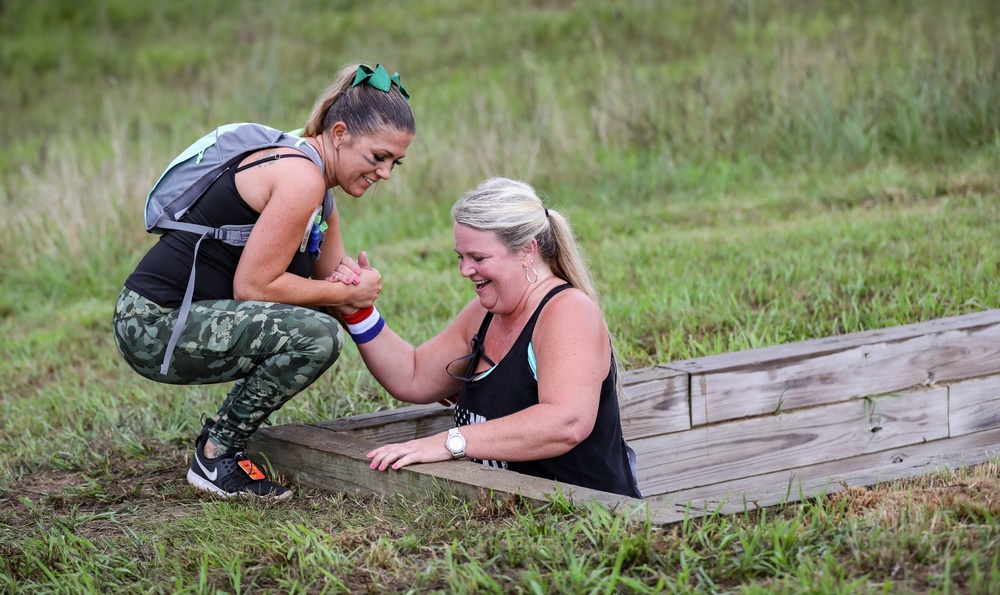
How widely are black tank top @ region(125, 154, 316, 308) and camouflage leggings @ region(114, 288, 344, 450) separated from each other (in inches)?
1.8

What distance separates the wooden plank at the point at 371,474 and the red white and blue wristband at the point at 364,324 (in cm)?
37

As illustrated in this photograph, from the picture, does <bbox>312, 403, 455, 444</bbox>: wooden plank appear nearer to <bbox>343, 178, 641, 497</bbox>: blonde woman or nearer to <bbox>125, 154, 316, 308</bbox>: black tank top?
<bbox>343, 178, 641, 497</bbox>: blonde woman

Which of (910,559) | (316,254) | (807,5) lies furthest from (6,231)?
(807,5)

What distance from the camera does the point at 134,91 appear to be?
14.9m

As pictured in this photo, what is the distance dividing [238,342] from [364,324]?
1.66 ft

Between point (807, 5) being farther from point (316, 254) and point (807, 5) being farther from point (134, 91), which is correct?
point (316, 254)

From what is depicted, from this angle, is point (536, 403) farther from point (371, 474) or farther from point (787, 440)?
point (787, 440)

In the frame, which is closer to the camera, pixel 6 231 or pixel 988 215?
pixel 988 215

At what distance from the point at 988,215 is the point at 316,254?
4.77m

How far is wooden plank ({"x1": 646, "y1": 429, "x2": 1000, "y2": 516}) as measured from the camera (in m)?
2.99

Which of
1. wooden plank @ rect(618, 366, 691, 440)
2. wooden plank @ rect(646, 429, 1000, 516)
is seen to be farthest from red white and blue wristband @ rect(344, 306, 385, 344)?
wooden plank @ rect(646, 429, 1000, 516)

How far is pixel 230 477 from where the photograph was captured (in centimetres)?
385

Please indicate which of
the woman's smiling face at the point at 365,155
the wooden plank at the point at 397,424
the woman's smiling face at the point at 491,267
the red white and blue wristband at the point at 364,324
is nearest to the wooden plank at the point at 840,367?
the wooden plank at the point at 397,424

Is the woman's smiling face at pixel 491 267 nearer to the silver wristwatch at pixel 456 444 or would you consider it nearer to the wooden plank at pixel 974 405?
the silver wristwatch at pixel 456 444
